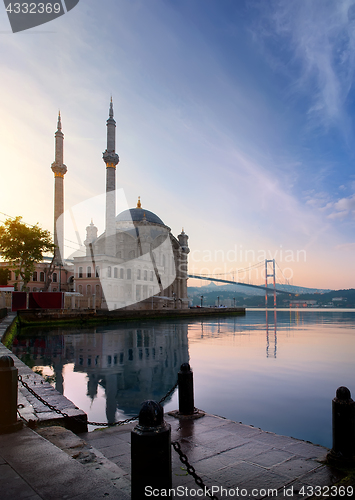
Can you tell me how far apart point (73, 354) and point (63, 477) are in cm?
1395

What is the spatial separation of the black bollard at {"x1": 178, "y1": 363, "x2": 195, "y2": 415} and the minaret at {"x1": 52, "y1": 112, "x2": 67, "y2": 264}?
4799 cm

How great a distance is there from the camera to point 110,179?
169 feet

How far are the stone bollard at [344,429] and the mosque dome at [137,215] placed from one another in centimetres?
6779

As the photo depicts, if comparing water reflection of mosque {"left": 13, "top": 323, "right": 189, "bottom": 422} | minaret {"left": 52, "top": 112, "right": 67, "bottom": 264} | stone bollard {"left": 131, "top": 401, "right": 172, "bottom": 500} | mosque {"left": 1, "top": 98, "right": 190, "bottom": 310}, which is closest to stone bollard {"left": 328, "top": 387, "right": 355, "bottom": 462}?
stone bollard {"left": 131, "top": 401, "right": 172, "bottom": 500}

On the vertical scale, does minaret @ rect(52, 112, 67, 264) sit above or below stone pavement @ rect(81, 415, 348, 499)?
above

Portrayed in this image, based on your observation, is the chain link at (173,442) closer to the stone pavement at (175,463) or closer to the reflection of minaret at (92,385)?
the stone pavement at (175,463)

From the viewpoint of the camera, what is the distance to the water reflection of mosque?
9445mm

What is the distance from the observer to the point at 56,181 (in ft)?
171

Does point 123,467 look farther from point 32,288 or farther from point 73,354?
point 32,288

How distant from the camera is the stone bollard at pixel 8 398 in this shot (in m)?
4.31

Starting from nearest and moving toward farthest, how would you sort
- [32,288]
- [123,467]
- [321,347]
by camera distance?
[123,467] → [321,347] → [32,288]

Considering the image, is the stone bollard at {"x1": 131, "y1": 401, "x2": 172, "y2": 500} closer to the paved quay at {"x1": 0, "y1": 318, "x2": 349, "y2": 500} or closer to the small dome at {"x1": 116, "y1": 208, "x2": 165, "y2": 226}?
the paved quay at {"x1": 0, "y1": 318, "x2": 349, "y2": 500}

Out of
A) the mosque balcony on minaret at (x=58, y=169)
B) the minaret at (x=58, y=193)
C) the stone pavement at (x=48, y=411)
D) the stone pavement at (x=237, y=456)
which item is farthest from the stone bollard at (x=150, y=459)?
the mosque balcony on minaret at (x=58, y=169)

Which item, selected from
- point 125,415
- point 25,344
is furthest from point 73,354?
point 125,415
